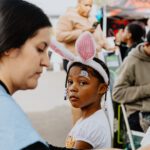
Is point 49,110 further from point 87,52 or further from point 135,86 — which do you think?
point 87,52

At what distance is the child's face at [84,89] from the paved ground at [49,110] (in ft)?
7.61

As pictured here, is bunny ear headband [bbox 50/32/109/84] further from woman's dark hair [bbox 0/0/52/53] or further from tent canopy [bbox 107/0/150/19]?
tent canopy [bbox 107/0/150/19]

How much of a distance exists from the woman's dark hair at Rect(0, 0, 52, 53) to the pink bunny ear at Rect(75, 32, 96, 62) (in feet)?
2.66

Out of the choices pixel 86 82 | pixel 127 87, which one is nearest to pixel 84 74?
pixel 86 82

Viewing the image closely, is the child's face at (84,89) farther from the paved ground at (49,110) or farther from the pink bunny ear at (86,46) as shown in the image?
the paved ground at (49,110)

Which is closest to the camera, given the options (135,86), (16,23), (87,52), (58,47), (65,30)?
(16,23)

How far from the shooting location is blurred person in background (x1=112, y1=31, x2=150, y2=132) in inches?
133

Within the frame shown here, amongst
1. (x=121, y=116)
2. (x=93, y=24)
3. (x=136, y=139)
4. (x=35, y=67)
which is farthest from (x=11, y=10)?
(x=93, y=24)

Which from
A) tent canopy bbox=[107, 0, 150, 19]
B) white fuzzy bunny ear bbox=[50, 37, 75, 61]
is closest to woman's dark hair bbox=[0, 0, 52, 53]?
white fuzzy bunny ear bbox=[50, 37, 75, 61]

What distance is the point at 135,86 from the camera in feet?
11.3

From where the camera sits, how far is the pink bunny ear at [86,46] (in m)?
2.07

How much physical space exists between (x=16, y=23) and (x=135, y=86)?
234cm

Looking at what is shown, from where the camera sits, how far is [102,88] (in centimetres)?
216

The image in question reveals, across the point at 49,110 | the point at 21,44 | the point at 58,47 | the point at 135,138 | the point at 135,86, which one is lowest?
the point at 49,110
